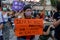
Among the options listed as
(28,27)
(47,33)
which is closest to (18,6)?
(28,27)

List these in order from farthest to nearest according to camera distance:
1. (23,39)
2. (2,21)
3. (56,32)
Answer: (2,21) → (23,39) → (56,32)

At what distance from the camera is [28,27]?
4574 millimetres

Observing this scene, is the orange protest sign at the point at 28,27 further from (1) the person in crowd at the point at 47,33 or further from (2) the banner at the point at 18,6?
(2) the banner at the point at 18,6

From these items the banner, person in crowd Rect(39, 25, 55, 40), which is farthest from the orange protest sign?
the banner

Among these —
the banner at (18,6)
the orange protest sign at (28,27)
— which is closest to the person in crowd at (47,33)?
the orange protest sign at (28,27)

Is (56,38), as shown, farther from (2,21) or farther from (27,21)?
(2,21)

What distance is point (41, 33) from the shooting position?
183 inches

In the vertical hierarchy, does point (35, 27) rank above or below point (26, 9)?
below

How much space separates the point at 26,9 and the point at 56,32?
858 millimetres

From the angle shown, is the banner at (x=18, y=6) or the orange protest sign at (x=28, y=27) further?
the banner at (x=18, y=6)

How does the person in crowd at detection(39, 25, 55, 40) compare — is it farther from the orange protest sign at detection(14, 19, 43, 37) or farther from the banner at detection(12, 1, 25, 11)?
the banner at detection(12, 1, 25, 11)

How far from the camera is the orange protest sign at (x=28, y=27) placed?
4508 mm

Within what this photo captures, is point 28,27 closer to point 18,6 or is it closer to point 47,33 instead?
point 47,33

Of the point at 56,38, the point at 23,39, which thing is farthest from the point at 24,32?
the point at 56,38
